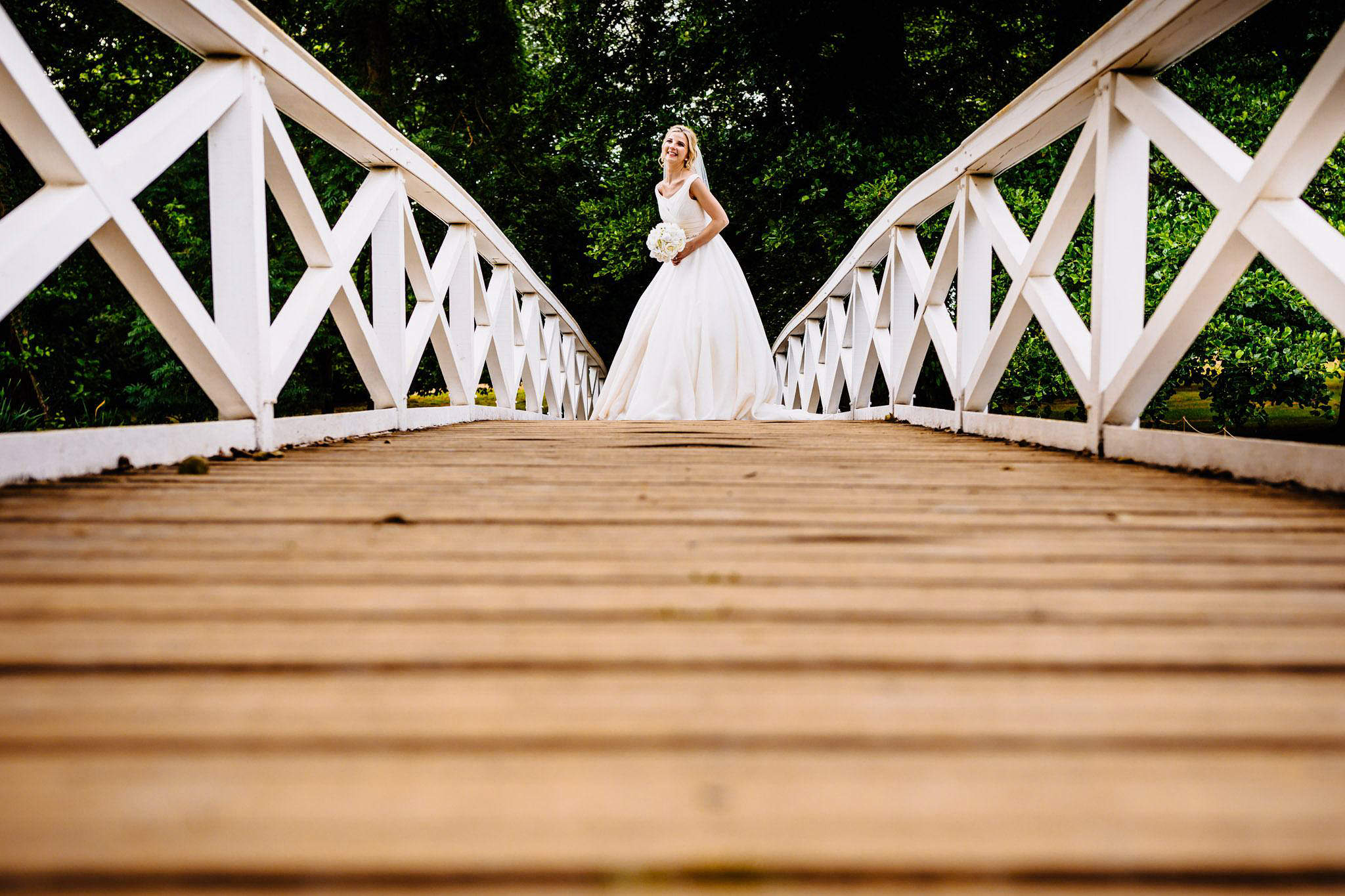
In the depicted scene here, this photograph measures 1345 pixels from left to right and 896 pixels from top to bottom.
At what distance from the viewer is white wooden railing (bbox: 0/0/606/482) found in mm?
1589

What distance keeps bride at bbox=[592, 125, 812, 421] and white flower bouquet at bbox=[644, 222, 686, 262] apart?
55 mm

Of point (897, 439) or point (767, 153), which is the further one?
point (767, 153)

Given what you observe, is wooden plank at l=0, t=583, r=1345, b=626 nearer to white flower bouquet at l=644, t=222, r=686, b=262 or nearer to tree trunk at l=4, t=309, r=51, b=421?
white flower bouquet at l=644, t=222, r=686, b=262

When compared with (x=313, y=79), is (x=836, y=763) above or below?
below

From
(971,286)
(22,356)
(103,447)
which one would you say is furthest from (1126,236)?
(22,356)

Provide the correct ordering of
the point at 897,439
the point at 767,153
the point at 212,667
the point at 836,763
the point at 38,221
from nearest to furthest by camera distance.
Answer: the point at 836,763 → the point at 212,667 → the point at 38,221 → the point at 897,439 → the point at 767,153

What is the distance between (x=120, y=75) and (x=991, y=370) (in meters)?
10.4

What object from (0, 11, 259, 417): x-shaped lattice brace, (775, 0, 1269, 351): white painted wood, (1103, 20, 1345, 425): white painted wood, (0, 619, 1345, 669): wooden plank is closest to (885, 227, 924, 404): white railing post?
(775, 0, 1269, 351): white painted wood

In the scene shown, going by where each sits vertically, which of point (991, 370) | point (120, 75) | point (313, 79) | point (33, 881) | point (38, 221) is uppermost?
point (120, 75)

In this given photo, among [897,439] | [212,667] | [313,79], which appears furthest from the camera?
[897,439]

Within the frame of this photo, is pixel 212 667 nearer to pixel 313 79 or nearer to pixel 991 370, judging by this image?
pixel 313 79

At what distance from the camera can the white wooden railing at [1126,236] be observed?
63.1 inches

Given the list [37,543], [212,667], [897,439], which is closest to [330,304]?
[37,543]

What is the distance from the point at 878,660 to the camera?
32.2 inches
